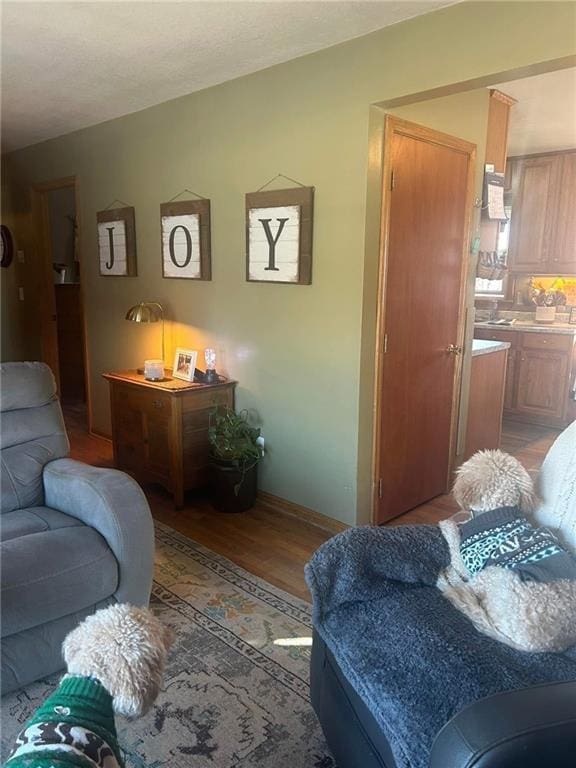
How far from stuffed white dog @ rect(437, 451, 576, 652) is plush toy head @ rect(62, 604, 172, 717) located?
75cm

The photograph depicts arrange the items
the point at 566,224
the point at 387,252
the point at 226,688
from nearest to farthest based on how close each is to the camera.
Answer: the point at 226,688 → the point at 387,252 → the point at 566,224

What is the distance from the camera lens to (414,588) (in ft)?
4.68

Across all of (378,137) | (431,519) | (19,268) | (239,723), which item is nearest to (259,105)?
(378,137)

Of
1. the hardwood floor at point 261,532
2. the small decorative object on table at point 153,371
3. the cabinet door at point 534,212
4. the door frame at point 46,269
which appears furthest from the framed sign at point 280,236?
the cabinet door at point 534,212

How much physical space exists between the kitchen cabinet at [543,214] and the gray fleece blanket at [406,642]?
4.18 m

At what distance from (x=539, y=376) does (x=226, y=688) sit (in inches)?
157

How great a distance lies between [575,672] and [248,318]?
2.34m

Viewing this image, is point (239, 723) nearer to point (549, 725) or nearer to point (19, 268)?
point (549, 725)

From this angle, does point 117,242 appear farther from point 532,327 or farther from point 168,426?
point 532,327

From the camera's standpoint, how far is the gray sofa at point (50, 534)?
164cm

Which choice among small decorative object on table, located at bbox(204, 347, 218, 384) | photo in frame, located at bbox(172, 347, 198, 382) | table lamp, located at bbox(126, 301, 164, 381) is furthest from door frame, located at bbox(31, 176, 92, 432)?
small decorative object on table, located at bbox(204, 347, 218, 384)

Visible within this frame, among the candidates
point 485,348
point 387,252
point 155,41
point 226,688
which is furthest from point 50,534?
point 485,348

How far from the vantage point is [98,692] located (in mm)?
814

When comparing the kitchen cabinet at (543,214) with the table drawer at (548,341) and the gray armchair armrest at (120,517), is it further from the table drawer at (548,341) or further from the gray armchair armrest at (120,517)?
the gray armchair armrest at (120,517)
